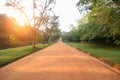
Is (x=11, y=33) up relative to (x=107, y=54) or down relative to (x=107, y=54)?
up

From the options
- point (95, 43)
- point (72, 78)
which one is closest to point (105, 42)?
point (95, 43)

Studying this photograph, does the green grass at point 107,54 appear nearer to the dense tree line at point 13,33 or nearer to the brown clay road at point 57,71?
the brown clay road at point 57,71

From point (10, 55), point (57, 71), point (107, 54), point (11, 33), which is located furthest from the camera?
point (11, 33)

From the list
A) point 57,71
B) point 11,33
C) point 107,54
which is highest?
point 11,33

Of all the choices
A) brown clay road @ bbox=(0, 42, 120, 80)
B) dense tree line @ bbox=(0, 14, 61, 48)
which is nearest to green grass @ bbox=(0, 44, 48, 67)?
brown clay road @ bbox=(0, 42, 120, 80)

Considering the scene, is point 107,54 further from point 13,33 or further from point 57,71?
point 13,33

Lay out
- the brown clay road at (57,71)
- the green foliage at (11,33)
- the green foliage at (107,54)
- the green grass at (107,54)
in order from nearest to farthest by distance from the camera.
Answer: the brown clay road at (57,71) < the green grass at (107,54) < the green foliage at (107,54) < the green foliage at (11,33)

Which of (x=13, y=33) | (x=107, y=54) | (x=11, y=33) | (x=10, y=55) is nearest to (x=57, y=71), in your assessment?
(x=10, y=55)

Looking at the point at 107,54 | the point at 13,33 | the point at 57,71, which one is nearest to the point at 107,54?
the point at 107,54

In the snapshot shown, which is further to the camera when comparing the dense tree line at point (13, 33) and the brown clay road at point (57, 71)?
the dense tree line at point (13, 33)

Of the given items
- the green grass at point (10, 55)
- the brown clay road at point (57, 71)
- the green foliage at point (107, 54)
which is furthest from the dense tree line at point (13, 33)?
the brown clay road at point (57, 71)

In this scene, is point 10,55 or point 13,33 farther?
point 13,33

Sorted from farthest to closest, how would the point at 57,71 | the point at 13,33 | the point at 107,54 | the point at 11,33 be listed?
the point at 13,33 < the point at 11,33 < the point at 107,54 < the point at 57,71

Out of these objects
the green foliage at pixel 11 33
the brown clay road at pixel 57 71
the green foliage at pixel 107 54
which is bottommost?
the green foliage at pixel 107 54
